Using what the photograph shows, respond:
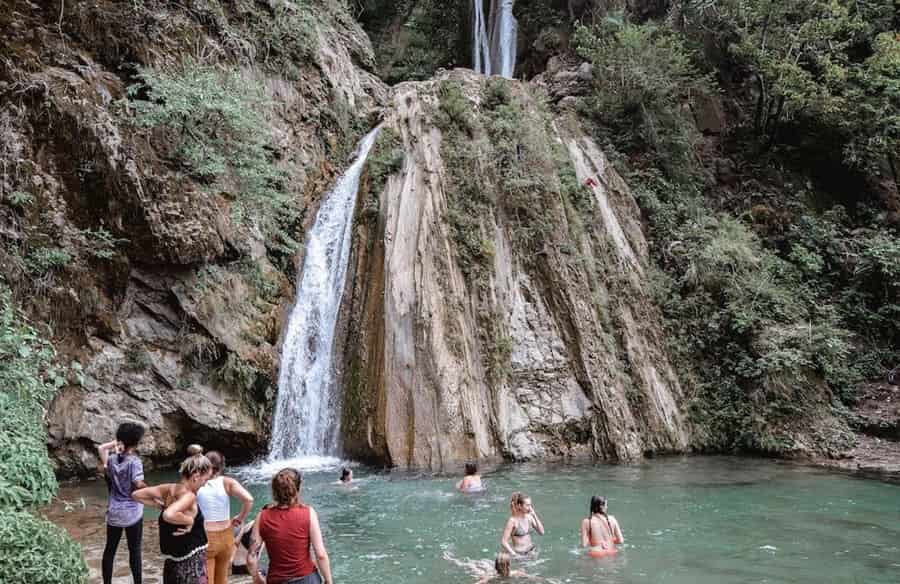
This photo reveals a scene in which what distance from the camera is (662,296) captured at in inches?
714

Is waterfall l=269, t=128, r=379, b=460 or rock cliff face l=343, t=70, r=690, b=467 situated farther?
waterfall l=269, t=128, r=379, b=460

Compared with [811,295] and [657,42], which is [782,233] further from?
[657,42]

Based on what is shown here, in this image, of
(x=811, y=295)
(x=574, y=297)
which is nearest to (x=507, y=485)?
(x=574, y=297)

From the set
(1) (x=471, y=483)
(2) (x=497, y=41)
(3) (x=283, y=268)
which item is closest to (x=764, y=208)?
(2) (x=497, y=41)

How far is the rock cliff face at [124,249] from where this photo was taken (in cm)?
1245

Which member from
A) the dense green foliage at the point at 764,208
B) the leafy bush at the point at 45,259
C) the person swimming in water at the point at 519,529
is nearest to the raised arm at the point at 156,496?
the person swimming in water at the point at 519,529

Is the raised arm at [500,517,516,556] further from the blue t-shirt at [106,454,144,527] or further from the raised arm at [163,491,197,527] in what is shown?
the raised arm at [163,491,197,527]

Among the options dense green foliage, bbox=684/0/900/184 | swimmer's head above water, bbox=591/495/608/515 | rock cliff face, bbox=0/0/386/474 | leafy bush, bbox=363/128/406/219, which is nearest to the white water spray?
dense green foliage, bbox=684/0/900/184

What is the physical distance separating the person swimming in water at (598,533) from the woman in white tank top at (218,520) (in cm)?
509

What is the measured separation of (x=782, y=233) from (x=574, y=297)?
9194 mm

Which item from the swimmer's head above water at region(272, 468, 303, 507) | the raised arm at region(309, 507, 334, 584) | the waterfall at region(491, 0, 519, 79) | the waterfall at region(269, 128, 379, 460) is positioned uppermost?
the waterfall at region(491, 0, 519, 79)

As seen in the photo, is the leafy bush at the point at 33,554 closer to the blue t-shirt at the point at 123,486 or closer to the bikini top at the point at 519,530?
the blue t-shirt at the point at 123,486

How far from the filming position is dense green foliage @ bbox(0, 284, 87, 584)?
17.3 ft

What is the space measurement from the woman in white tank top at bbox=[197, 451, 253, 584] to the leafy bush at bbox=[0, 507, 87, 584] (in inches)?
49.2
